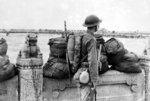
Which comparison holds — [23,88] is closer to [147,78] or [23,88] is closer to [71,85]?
[71,85]

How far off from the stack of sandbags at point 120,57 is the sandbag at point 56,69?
0.91m

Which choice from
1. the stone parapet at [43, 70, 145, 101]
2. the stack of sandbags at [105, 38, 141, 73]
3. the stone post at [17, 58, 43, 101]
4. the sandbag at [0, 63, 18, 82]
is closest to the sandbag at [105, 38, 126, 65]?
the stack of sandbags at [105, 38, 141, 73]

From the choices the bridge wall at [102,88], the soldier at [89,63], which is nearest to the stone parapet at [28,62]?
the bridge wall at [102,88]

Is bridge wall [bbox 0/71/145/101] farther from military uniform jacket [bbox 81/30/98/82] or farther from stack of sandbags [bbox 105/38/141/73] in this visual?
military uniform jacket [bbox 81/30/98/82]

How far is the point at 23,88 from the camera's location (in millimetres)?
3738

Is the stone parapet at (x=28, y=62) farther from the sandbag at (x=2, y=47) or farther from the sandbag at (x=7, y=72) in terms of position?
the sandbag at (x=2, y=47)

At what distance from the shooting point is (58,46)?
407 cm

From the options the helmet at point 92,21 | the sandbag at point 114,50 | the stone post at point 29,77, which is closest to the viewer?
the helmet at point 92,21

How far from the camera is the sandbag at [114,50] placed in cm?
436

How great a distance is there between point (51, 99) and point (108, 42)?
1.49 metres

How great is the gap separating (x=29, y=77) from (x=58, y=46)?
74cm

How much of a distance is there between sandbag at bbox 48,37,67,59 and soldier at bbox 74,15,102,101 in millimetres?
637

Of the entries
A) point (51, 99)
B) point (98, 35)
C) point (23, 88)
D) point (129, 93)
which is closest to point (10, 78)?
point (23, 88)

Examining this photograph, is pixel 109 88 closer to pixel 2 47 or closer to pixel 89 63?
pixel 89 63
